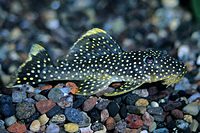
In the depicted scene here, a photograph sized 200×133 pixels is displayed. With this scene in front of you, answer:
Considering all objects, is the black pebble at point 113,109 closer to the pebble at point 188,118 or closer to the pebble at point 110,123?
the pebble at point 110,123

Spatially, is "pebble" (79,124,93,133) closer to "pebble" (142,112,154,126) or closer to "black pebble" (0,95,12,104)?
"pebble" (142,112,154,126)

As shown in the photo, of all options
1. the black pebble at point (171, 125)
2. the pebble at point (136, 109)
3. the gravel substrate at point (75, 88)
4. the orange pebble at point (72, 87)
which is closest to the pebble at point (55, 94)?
the gravel substrate at point (75, 88)

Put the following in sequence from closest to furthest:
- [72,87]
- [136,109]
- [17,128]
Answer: [17,128]
[136,109]
[72,87]

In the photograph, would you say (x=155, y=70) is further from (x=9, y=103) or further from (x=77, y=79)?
(x=9, y=103)

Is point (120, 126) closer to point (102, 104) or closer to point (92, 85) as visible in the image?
point (102, 104)

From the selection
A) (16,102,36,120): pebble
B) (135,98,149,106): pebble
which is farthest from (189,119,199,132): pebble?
(16,102,36,120): pebble

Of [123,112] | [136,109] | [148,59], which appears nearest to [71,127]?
[123,112]
